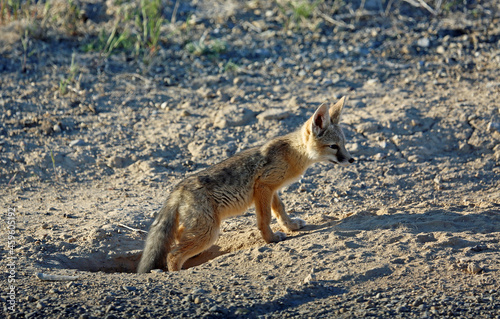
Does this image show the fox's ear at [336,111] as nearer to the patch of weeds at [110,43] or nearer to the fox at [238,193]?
the fox at [238,193]

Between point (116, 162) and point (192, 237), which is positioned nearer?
point (192, 237)

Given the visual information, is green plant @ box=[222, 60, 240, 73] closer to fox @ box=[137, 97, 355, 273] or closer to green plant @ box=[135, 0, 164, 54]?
green plant @ box=[135, 0, 164, 54]

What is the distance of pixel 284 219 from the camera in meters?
6.84

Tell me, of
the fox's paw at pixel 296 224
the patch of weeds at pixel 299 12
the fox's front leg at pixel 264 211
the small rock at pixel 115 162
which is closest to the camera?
the fox's front leg at pixel 264 211

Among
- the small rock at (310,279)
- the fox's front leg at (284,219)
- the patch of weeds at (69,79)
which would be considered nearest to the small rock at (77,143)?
the patch of weeds at (69,79)

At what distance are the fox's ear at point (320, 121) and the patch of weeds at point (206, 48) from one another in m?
5.16

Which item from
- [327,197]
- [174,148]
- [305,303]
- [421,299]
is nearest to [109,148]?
[174,148]

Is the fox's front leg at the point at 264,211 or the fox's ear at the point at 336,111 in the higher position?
the fox's ear at the point at 336,111

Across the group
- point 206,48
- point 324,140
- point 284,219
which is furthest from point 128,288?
point 206,48

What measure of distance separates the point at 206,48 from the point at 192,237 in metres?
6.29

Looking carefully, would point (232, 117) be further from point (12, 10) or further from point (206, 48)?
point (12, 10)

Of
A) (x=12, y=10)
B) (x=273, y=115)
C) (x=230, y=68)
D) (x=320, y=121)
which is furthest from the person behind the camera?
(x=12, y=10)

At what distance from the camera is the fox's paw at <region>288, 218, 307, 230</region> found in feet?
22.4

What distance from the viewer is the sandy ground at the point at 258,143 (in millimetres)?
5156
